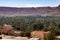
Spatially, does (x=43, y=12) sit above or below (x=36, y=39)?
above

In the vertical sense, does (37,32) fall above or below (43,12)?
below

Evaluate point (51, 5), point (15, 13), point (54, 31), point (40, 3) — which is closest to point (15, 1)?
point (15, 13)

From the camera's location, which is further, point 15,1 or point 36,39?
point 15,1

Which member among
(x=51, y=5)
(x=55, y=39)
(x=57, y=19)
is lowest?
(x=55, y=39)

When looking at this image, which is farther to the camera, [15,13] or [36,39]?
[15,13]

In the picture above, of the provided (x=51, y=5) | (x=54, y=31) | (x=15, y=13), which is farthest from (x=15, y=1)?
(x=54, y=31)

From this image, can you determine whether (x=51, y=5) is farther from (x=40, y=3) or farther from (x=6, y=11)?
(x=6, y=11)
